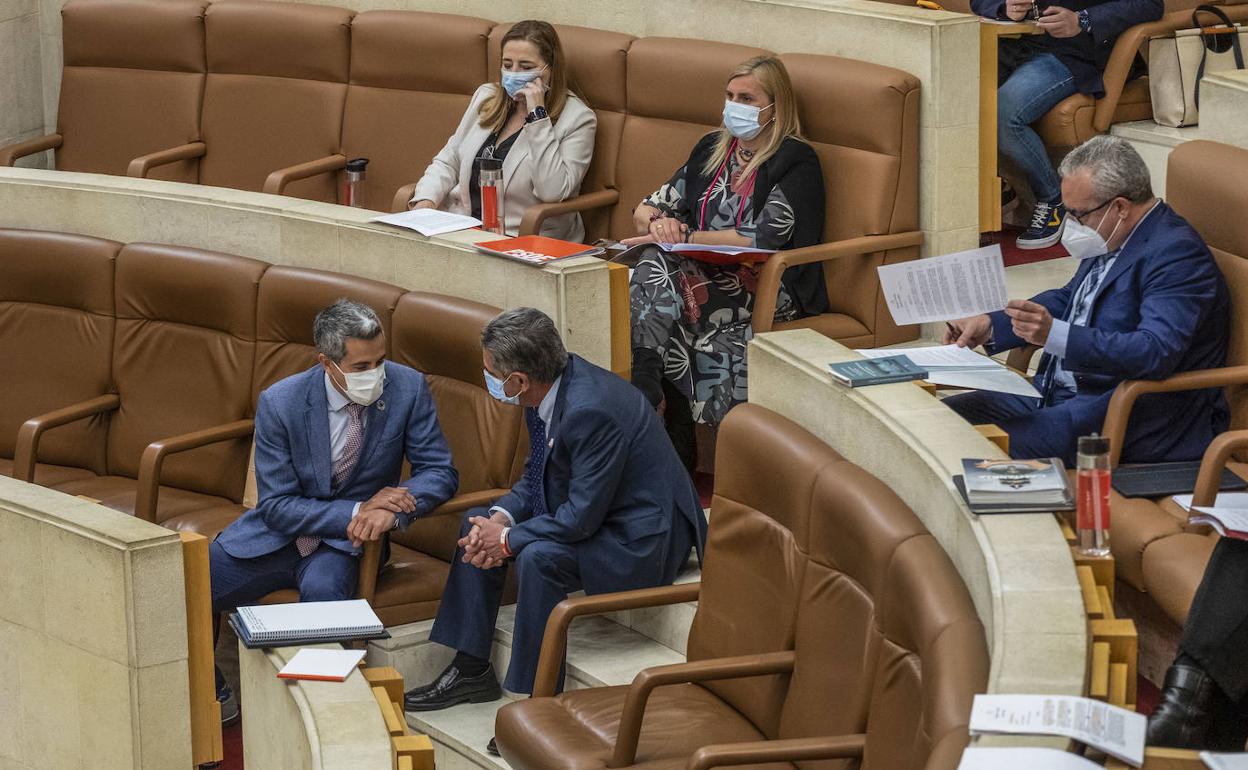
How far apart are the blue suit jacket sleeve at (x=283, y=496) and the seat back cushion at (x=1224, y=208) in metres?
2.16

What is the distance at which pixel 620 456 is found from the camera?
4574 mm

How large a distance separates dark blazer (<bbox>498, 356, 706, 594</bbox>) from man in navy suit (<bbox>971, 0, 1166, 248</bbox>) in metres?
2.27

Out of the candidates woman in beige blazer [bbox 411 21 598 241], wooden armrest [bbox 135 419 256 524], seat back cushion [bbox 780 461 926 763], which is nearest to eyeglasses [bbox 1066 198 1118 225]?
seat back cushion [bbox 780 461 926 763]

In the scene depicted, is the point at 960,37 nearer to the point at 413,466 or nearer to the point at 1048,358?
the point at 1048,358

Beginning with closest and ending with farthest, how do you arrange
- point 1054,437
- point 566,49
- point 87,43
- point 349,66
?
point 1054,437, point 566,49, point 349,66, point 87,43

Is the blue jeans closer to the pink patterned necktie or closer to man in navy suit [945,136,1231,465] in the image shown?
man in navy suit [945,136,1231,465]

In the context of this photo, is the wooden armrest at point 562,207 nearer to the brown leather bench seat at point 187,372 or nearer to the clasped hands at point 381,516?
the brown leather bench seat at point 187,372

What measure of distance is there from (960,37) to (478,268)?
157 cm

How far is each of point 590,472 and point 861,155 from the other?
1.55m

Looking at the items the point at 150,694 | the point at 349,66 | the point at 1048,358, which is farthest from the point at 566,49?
the point at 150,694

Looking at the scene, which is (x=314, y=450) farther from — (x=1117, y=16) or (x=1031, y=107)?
(x=1117, y=16)

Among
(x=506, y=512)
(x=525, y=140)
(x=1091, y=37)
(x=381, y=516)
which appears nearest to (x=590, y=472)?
(x=506, y=512)

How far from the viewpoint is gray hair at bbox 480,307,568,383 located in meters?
4.59

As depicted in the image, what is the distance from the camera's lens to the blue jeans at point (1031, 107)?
21.0 ft
